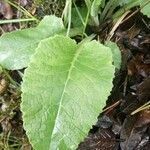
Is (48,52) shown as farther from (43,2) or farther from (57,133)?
(43,2)

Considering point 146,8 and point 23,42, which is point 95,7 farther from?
point 23,42

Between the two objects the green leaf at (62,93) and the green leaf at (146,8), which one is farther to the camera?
the green leaf at (146,8)

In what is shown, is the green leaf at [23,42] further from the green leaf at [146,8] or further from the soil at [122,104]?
the green leaf at [146,8]

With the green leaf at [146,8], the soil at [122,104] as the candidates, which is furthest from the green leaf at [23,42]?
the green leaf at [146,8]

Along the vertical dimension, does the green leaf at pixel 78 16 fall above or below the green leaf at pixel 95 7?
below

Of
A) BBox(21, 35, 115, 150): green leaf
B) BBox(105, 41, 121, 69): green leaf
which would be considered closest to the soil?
BBox(105, 41, 121, 69): green leaf

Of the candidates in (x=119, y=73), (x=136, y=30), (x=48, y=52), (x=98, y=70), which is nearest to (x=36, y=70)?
(x=48, y=52)

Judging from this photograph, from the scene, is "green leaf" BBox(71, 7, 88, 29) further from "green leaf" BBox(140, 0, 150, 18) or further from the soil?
"green leaf" BBox(140, 0, 150, 18)
